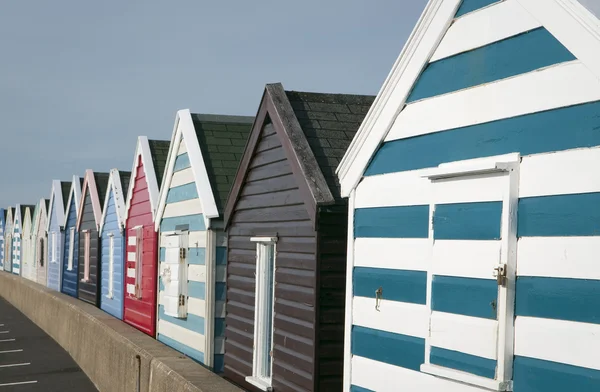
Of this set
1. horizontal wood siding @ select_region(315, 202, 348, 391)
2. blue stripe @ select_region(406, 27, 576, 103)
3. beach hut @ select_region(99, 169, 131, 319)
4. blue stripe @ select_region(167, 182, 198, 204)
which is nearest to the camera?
blue stripe @ select_region(406, 27, 576, 103)

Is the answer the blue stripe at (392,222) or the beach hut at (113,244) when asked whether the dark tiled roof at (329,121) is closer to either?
the blue stripe at (392,222)

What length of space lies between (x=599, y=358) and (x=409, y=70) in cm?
256

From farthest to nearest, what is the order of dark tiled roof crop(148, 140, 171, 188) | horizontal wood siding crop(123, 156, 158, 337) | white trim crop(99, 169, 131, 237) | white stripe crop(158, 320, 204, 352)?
white trim crop(99, 169, 131, 237), dark tiled roof crop(148, 140, 171, 188), horizontal wood siding crop(123, 156, 158, 337), white stripe crop(158, 320, 204, 352)

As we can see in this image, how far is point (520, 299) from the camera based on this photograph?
4605 mm

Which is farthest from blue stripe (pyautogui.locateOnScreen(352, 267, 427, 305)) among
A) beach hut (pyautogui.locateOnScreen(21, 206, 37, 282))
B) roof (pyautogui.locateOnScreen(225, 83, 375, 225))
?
beach hut (pyautogui.locateOnScreen(21, 206, 37, 282))

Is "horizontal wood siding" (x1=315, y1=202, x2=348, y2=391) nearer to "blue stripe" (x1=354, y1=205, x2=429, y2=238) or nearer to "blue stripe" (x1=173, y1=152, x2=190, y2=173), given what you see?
"blue stripe" (x1=354, y1=205, x2=429, y2=238)

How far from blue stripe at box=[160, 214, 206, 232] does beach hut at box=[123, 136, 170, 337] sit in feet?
1.62

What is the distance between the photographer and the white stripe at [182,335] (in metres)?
11.6

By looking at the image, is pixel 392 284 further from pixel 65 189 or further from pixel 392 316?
pixel 65 189

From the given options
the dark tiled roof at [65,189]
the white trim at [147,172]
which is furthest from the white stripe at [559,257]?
the dark tiled roof at [65,189]

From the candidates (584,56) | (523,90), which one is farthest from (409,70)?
(584,56)

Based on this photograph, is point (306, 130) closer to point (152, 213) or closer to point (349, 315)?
point (349, 315)

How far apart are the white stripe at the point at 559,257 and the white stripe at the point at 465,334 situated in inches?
16.7

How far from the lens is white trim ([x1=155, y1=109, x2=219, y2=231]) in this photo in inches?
441
